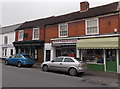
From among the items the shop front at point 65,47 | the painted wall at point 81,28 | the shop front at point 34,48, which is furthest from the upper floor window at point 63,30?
the shop front at point 34,48

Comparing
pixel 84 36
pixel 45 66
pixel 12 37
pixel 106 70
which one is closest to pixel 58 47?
pixel 84 36

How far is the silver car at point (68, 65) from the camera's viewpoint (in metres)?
12.5

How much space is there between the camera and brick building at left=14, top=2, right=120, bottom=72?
584 inches

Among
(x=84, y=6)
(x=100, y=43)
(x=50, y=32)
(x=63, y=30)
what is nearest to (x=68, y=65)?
(x=100, y=43)

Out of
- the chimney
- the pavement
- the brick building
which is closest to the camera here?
the pavement

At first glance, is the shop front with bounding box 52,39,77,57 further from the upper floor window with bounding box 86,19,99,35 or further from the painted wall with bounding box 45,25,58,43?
the upper floor window with bounding box 86,19,99,35

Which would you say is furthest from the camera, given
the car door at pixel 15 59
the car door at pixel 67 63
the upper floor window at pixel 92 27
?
the car door at pixel 15 59

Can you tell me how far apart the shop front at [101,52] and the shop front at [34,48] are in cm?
673

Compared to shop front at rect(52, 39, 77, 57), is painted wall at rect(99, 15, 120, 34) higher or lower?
higher

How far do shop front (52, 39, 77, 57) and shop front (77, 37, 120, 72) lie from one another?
108 centimetres

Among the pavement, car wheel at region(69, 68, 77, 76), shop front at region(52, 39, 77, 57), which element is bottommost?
the pavement

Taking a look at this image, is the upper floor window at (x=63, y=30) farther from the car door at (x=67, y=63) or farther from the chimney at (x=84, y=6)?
the car door at (x=67, y=63)

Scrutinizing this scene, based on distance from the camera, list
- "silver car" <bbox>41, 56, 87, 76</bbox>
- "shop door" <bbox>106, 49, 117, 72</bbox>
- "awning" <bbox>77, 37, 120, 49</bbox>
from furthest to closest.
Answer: "shop door" <bbox>106, 49, 117, 72</bbox> < "awning" <bbox>77, 37, 120, 49</bbox> < "silver car" <bbox>41, 56, 87, 76</bbox>

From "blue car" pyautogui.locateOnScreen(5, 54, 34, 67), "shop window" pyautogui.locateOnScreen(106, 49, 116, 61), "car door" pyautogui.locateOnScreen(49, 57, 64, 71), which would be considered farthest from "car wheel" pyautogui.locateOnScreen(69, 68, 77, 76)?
"blue car" pyautogui.locateOnScreen(5, 54, 34, 67)
